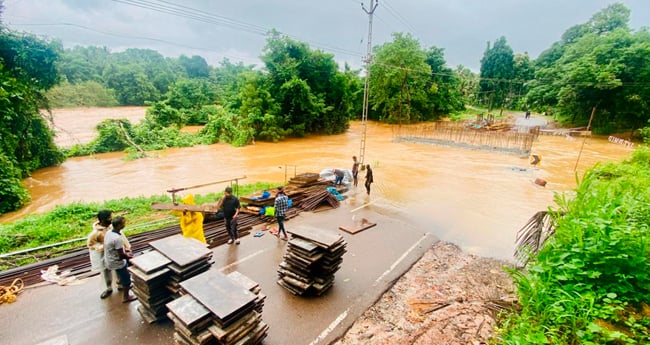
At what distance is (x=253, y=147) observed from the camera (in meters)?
24.8

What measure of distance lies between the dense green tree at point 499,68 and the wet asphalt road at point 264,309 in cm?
5443

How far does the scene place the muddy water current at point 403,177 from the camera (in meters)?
10.1

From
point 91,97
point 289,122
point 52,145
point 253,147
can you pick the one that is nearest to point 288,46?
point 289,122

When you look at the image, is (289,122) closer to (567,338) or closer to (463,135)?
(463,135)

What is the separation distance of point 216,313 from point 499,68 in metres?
63.5

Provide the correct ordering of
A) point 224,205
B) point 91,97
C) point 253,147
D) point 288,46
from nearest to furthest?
point 224,205, point 253,147, point 288,46, point 91,97

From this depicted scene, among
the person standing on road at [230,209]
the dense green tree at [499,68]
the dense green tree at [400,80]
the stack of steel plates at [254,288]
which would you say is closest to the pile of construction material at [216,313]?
the stack of steel plates at [254,288]

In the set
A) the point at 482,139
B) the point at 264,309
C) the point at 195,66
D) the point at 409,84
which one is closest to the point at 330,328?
the point at 264,309

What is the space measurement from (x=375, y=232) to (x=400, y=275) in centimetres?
231

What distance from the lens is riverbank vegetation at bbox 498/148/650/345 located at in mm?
2600

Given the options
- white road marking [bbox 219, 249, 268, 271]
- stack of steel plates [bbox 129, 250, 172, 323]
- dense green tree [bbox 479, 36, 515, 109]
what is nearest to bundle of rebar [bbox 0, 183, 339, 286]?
white road marking [bbox 219, 249, 268, 271]

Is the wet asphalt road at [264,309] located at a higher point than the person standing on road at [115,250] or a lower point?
lower

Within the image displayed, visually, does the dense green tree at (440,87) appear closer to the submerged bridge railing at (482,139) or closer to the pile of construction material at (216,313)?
the submerged bridge railing at (482,139)

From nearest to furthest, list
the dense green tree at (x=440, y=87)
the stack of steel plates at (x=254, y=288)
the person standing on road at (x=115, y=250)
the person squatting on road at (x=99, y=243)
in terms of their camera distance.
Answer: the stack of steel plates at (x=254, y=288)
the person standing on road at (x=115, y=250)
the person squatting on road at (x=99, y=243)
the dense green tree at (x=440, y=87)
